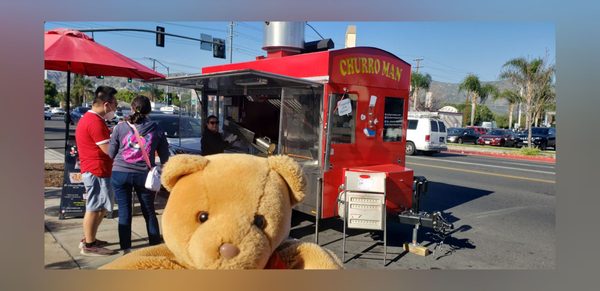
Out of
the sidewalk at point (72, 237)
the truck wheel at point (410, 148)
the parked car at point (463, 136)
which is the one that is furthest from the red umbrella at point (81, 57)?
the parked car at point (463, 136)

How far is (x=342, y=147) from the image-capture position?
460 cm

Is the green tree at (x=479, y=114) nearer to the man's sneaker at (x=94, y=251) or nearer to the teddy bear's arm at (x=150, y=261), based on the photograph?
the man's sneaker at (x=94, y=251)

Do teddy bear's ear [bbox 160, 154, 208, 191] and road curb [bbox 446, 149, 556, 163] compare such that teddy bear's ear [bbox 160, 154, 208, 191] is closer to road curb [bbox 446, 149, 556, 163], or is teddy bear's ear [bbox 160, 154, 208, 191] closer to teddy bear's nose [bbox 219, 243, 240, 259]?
teddy bear's nose [bbox 219, 243, 240, 259]

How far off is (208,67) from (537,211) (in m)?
6.13

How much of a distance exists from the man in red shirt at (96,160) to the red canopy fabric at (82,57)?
1.80 ft

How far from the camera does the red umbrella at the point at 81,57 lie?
373cm

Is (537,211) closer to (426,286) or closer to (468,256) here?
(468,256)

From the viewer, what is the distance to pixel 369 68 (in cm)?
473

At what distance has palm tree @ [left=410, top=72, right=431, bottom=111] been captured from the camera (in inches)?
1469

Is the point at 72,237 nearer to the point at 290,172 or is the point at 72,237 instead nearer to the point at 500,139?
the point at 290,172

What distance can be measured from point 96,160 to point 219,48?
11.1 meters

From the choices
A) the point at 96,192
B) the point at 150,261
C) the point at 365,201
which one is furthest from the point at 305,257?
the point at 96,192

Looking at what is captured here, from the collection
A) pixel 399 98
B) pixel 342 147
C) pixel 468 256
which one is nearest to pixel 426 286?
pixel 468 256

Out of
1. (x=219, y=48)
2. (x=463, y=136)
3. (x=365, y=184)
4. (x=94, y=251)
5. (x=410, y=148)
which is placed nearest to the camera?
(x=94, y=251)
